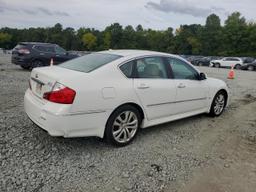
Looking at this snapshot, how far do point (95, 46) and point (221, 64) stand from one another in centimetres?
5744

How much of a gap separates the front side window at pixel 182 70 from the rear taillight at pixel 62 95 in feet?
7.19

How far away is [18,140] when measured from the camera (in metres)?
4.17

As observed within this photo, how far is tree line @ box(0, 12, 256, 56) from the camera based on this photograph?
6044 cm

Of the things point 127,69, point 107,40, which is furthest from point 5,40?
point 127,69

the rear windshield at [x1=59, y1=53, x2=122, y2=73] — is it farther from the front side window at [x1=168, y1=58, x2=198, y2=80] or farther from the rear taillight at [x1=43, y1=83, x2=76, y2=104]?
the front side window at [x1=168, y1=58, x2=198, y2=80]

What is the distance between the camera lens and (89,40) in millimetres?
83500

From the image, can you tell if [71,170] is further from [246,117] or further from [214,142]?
[246,117]

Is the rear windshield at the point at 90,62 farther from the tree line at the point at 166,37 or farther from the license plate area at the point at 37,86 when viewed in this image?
the tree line at the point at 166,37

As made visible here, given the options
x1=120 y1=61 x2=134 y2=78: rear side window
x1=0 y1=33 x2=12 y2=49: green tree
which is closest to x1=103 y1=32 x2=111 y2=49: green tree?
x1=0 y1=33 x2=12 y2=49: green tree

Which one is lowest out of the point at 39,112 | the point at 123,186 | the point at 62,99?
the point at 123,186

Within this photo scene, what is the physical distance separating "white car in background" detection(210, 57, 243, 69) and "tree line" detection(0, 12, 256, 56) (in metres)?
28.1

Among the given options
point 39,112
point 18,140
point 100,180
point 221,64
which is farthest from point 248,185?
point 221,64

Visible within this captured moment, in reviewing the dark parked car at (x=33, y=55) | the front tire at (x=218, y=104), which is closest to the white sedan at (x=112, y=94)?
the front tire at (x=218, y=104)

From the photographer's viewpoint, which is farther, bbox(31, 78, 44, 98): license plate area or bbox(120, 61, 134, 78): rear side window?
bbox(120, 61, 134, 78): rear side window
